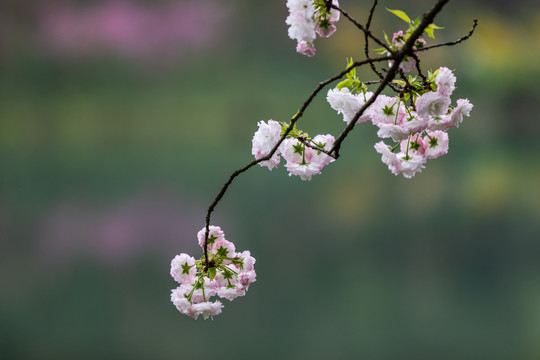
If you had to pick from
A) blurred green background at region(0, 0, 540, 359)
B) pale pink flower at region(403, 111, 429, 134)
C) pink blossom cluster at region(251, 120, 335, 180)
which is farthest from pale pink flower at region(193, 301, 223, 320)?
blurred green background at region(0, 0, 540, 359)

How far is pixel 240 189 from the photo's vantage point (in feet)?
10.8

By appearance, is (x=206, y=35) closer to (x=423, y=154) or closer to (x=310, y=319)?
(x=310, y=319)

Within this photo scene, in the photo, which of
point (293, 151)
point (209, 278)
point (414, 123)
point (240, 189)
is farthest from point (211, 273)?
point (240, 189)

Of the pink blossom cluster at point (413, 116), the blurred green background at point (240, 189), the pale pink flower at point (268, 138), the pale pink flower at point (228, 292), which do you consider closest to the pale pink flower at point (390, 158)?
the pink blossom cluster at point (413, 116)

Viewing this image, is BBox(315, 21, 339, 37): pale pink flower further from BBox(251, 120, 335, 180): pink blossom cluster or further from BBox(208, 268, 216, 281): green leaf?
BBox(208, 268, 216, 281): green leaf

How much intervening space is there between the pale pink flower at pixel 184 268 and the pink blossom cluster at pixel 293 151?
5.5 inches

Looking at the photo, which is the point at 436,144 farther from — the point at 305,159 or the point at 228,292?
the point at 228,292

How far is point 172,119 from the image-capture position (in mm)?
3529

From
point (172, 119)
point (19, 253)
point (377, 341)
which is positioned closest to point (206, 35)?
point (172, 119)

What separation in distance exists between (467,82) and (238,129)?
51.8 inches

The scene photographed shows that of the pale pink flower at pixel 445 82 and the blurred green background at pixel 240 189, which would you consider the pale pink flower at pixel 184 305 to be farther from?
the blurred green background at pixel 240 189

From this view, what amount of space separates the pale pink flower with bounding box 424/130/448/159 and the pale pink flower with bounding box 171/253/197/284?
0.90 feet

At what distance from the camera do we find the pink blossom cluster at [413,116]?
0.58 m

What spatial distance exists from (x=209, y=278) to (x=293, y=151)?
6.5 inches
